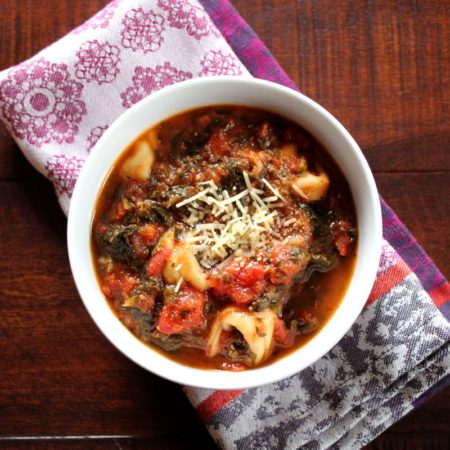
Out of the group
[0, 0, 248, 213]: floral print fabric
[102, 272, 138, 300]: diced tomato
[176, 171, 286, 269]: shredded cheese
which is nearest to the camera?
[176, 171, 286, 269]: shredded cheese

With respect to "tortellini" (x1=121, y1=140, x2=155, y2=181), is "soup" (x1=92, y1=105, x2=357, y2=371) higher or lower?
lower

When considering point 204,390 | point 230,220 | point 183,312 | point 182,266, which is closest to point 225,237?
point 230,220

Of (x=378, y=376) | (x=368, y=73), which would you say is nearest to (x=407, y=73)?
(x=368, y=73)

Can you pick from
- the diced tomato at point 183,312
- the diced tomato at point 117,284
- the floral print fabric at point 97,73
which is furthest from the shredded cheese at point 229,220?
the floral print fabric at point 97,73

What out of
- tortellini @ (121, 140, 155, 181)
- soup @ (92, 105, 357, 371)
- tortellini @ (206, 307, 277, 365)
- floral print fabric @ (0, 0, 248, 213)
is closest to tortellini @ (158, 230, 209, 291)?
soup @ (92, 105, 357, 371)

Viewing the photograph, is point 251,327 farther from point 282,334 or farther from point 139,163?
point 139,163

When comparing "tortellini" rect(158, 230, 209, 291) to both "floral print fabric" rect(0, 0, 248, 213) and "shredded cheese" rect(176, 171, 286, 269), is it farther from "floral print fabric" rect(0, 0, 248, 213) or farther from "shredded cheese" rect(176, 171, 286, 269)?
"floral print fabric" rect(0, 0, 248, 213)

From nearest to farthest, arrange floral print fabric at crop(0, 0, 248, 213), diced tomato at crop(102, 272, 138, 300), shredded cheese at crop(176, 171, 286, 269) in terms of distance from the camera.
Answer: shredded cheese at crop(176, 171, 286, 269) → diced tomato at crop(102, 272, 138, 300) → floral print fabric at crop(0, 0, 248, 213)
